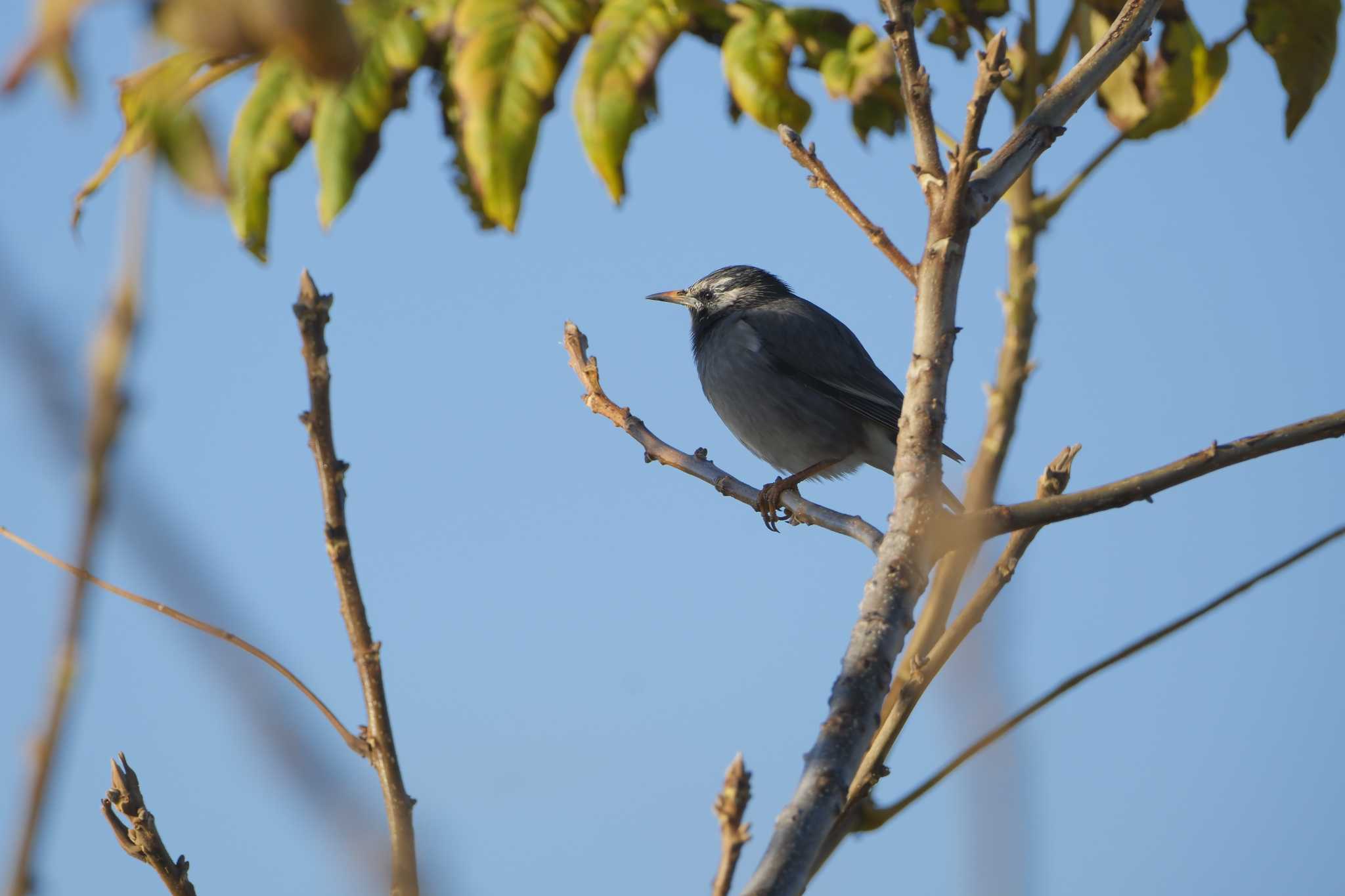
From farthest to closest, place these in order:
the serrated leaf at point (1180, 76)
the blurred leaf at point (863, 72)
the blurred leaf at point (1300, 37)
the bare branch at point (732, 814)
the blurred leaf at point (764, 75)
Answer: the serrated leaf at point (1180, 76) < the blurred leaf at point (1300, 37) < the blurred leaf at point (863, 72) < the blurred leaf at point (764, 75) < the bare branch at point (732, 814)

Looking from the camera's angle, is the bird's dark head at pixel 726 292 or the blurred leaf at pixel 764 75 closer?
the blurred leaf at pixel 764 75

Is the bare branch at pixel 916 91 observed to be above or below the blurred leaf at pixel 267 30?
above

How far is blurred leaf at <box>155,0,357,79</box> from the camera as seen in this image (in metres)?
0.70

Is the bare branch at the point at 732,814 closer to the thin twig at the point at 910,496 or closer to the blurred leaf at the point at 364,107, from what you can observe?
the thin twig at the point at 910,496

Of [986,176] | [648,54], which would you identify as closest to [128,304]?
[986,176]

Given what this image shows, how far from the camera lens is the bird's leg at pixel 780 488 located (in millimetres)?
5637

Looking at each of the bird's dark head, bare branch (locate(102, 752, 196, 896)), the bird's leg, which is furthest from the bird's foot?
bare branch (locate(102, 752, 196, 896))

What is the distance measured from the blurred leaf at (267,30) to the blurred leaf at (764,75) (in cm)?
277

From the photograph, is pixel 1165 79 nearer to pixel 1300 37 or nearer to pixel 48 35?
pixel 1300 37

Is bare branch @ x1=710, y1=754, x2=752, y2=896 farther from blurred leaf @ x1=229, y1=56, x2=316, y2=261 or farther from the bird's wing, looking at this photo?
the bird's wing

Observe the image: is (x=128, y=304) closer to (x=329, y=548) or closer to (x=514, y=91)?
(x=329, y=548)

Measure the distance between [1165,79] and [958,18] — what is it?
73 centimetres

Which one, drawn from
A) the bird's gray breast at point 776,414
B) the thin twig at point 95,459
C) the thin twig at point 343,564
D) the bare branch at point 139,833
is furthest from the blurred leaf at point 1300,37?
the thin twig at point 95,459

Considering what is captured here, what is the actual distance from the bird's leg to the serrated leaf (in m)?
2.06
